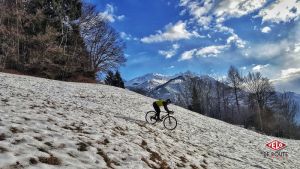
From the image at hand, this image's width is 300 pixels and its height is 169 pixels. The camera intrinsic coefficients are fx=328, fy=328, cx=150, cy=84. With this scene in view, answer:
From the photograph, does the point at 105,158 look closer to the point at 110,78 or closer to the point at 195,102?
the point at 110,78

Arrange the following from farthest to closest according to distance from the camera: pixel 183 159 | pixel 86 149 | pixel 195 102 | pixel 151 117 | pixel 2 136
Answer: pixel 195 102
pixel 151 117
pixel 183 159
pixel 86 149
pixel 2 136

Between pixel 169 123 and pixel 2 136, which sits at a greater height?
pixel 2 136

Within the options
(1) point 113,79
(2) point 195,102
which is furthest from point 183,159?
(2) point 195,102

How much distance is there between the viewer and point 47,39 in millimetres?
51344

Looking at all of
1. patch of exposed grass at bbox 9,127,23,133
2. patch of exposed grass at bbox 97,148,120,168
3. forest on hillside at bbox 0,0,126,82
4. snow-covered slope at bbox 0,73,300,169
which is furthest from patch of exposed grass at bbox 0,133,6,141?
forest on hillside at bbox 0,0,126,82

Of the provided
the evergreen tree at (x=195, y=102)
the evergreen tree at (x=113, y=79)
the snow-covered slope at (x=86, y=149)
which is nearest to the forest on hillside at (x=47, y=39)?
the evergreen tree at (x=113, y=79)

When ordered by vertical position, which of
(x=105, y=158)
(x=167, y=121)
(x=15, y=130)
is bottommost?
(x=105, y=158)

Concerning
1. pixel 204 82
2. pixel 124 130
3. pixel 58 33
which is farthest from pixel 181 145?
pixel 204 82

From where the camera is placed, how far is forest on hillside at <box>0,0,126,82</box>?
49.3 meters

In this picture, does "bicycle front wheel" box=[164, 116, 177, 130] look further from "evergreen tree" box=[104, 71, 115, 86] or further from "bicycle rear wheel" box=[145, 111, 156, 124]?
"evergreen tree" box=[104, 71, 115, 86]

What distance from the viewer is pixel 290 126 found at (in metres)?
82.4

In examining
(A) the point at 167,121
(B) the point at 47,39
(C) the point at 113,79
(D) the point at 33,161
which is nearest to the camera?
(D) the point at 33,161

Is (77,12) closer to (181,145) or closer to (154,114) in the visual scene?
(154,114)

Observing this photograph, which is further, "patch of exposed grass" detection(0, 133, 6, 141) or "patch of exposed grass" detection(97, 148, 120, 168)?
"patch of exposed grass" detection(97, 148, 120, 168)
